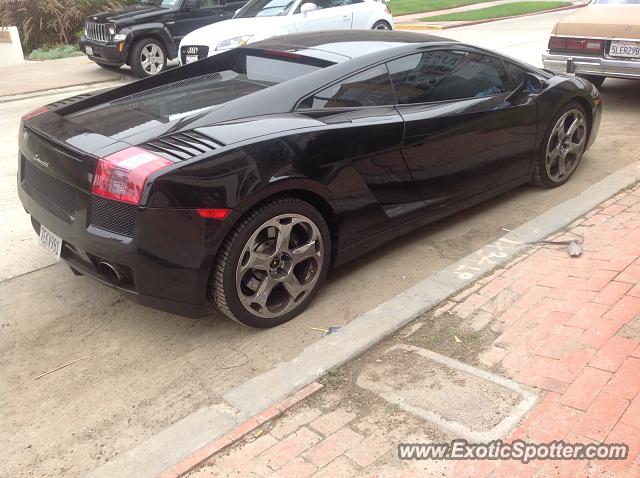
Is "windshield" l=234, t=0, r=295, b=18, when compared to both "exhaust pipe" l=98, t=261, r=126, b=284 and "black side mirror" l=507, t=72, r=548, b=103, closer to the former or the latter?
"black side mirror" l=507, t=72, r=548, b=103

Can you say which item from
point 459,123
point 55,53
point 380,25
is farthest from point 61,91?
point 459,123

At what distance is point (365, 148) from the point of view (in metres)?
3.77

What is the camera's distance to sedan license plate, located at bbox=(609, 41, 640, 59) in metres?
7.21

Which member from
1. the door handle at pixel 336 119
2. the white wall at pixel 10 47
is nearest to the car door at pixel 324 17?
the door handle at pixel 336 119

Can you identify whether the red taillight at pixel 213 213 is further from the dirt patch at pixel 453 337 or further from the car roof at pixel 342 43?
the car roof at pixel 342 43

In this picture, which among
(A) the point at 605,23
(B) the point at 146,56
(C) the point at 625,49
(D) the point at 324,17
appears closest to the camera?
(C) the point at 625,49

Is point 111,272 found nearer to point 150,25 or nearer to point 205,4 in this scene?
point 150,25

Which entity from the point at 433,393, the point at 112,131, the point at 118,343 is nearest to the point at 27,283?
the point at 118,343

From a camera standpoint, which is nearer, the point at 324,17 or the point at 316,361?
the point at 316,361

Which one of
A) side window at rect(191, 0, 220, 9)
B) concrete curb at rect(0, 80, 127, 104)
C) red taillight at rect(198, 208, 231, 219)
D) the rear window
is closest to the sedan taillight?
the rear window

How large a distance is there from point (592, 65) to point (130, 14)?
26.5ft

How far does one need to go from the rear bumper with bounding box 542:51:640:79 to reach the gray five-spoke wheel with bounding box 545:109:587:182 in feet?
7.38

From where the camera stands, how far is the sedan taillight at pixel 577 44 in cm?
749

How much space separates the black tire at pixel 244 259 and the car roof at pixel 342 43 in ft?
3.66
